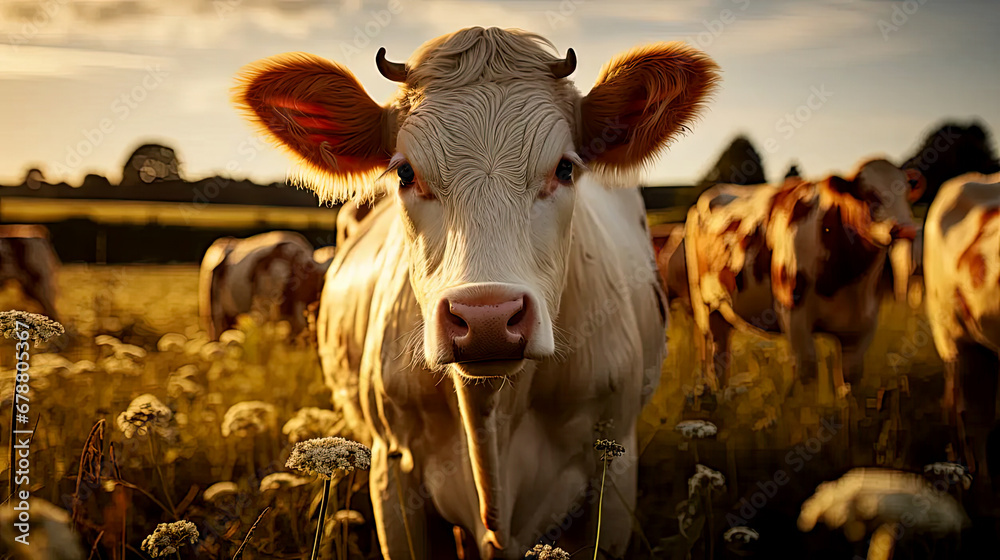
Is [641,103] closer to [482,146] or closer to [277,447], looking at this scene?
[482,146]

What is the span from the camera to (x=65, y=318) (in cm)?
815

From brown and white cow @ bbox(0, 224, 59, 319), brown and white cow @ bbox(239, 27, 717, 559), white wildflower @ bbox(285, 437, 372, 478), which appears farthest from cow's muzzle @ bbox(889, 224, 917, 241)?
brown and white cow @ bbox(0, 224, 59, 319)

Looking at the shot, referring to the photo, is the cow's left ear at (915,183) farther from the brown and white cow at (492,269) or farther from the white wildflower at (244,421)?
the white wildflower at (244,421)

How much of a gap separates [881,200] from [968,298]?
6.00 ft

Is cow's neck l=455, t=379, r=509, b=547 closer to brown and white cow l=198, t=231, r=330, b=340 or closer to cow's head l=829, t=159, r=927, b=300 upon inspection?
cow's head l=829, t=159, r=927, b=300

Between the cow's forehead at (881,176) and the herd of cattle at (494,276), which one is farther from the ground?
the cow's forehead at (881,176)

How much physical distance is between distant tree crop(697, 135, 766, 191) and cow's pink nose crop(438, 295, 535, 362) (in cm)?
2889

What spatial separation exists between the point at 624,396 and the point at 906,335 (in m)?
7.46

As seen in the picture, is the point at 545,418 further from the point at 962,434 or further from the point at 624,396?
the point at 962,434

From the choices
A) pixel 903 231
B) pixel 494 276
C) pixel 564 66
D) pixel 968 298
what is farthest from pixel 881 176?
pixel 494 276

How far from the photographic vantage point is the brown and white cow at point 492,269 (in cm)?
228

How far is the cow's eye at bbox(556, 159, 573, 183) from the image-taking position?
253cm

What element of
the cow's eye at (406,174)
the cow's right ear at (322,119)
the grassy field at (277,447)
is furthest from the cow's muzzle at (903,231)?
the cow's eye at (406,174)

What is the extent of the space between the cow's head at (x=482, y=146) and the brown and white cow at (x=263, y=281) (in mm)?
6703
